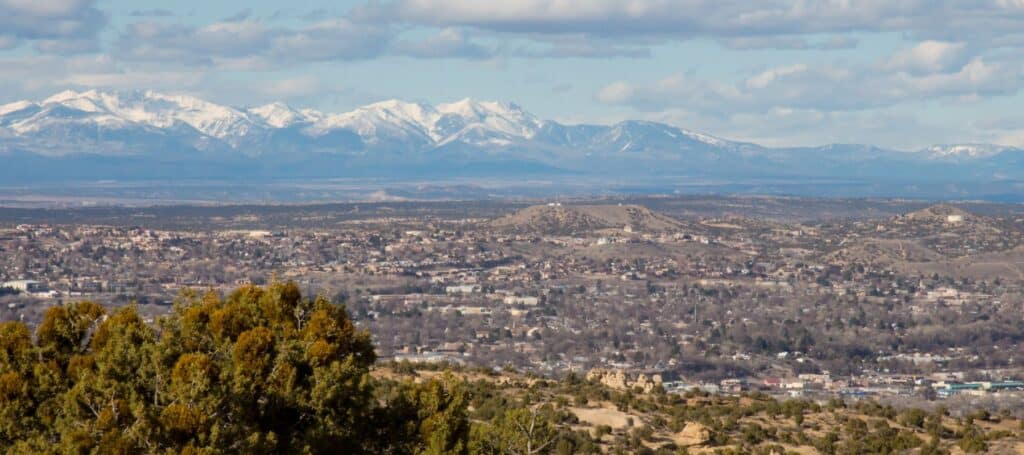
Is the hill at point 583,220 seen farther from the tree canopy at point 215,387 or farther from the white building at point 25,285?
the tree canopy at point 215,387

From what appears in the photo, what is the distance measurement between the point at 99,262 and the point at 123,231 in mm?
22509

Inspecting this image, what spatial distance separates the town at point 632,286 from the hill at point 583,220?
16.7 inches

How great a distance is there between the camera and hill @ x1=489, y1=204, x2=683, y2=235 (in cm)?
17390

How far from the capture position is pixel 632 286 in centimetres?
13288

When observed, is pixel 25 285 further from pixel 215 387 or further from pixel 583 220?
pixel 215 387

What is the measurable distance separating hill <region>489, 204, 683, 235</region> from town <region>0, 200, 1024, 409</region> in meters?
0.42

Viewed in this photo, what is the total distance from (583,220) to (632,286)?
47370mm

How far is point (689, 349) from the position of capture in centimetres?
9481

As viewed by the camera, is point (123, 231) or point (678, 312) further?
point (123, 231)

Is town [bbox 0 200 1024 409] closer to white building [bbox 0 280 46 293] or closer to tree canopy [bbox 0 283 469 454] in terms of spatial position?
white building [bbox 0 280 46 293]

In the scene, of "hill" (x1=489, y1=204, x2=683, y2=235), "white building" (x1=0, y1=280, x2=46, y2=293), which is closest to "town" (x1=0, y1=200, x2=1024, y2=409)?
"hill" (x1=489, y1=204, x2=683, y2=235)

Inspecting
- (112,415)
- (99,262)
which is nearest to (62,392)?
(112,415)

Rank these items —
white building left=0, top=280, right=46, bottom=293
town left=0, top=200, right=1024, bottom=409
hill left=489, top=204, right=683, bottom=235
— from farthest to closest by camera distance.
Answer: hill left=489, top=204, right=683, bottom=235, white building left=0, top=280, right=46, bottom=293, town left=0, top=200, right=1024, bottom=409

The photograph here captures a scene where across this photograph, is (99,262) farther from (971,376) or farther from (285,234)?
(971,376)
